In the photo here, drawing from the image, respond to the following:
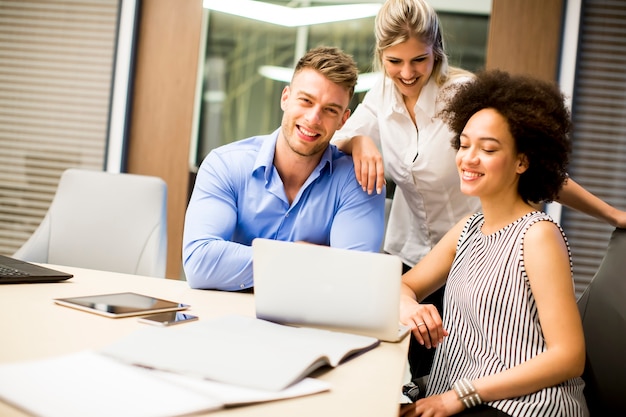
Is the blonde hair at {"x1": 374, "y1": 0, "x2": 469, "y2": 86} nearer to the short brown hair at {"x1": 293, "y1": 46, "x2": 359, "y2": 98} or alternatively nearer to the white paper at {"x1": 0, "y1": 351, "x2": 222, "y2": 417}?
the short brown hair at {"x1": 293, "y1": 46, "x2": 359, "y2": 98}

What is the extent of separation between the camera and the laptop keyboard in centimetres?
142

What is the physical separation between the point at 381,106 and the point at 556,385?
3.92 ft

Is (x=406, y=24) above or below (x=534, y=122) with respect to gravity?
above

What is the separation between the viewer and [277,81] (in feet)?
15.0

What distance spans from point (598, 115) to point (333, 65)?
1.83 meters

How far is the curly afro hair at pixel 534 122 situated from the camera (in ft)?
4.86

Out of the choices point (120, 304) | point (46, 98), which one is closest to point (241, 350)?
point (120, 304)

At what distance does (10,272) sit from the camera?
1.46 m

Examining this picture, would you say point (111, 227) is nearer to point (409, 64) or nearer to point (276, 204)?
point (276, 204)

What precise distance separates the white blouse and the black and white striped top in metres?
0.58

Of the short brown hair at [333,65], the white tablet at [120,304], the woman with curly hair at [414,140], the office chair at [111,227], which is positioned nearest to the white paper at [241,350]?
→ the white tablet at [120,304]

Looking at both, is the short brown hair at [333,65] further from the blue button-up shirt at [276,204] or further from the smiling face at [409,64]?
the blue button-up shirt at [276,204]

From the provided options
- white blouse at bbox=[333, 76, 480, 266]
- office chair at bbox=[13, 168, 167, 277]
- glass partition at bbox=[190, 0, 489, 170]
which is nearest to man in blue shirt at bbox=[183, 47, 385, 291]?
white blouse at bbox=[333, 76, 480, 266]

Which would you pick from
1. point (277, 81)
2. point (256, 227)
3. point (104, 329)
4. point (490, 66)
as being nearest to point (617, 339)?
point (256, 227)
